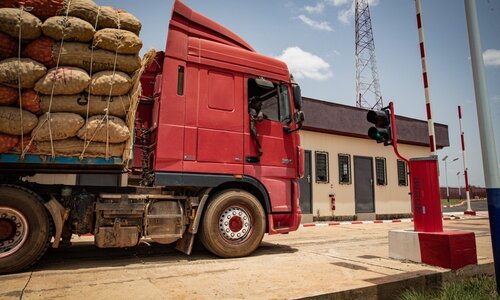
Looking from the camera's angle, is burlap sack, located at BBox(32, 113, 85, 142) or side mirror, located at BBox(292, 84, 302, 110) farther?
side mirror, located at BBox(292, 84, 302, 110)

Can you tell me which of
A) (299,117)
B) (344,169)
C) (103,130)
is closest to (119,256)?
(103,130)

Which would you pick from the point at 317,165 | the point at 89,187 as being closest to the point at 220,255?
the point at 89,187

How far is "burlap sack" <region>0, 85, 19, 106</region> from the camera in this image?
4328mm

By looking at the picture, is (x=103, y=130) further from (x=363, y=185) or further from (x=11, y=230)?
(x=363, y=185)

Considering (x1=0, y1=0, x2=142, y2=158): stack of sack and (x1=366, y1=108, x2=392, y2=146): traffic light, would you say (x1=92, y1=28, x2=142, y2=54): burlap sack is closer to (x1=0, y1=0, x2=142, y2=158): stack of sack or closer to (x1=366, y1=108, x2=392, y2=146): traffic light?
(x1=0, y1=0, x2=142, y2=158): stack of sack

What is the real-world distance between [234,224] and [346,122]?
1105 centimetres

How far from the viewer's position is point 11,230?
174 inches

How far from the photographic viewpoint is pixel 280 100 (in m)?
6.46

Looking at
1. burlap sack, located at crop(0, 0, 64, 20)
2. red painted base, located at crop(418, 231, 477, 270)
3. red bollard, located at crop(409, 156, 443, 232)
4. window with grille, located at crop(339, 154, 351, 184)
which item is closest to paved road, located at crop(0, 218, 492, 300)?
red painted base, located at crop(418, 231, 477, 270)

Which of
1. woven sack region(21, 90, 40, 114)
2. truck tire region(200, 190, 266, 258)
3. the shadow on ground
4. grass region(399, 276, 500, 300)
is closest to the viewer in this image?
grass region(399, 276, 500, 300)

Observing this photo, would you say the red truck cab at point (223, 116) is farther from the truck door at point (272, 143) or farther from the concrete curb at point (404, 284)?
the concrete curb at point (404, 284)

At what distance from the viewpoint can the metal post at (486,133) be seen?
3.53 meters

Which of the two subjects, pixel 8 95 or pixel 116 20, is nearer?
pixel 8 95

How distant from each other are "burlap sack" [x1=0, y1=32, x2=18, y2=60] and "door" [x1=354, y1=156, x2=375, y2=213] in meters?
14.0
